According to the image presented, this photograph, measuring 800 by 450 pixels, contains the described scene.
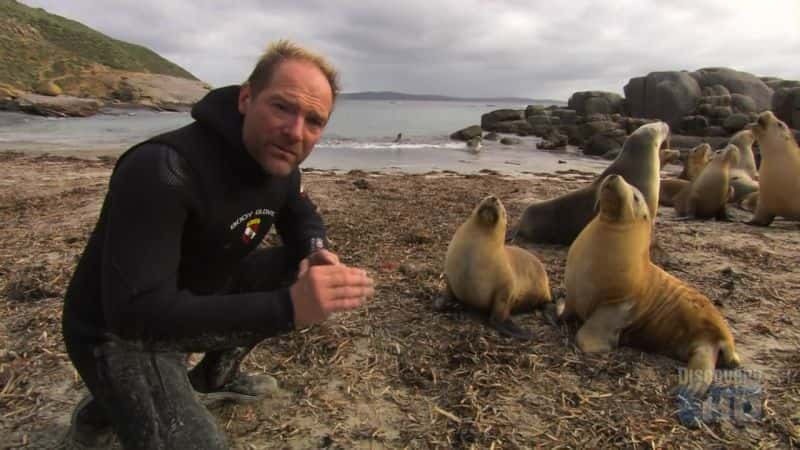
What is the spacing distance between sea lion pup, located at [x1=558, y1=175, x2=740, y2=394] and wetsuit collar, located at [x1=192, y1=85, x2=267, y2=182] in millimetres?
2373

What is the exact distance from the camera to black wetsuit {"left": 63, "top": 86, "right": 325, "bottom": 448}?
5.38ft

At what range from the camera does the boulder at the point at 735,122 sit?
24562 millimetres

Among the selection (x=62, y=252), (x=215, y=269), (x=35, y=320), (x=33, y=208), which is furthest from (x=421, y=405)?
(x=33, y=208)

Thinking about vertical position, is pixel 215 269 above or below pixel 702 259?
above

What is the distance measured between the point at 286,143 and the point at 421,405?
1472 mm

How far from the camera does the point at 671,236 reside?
6.73 metres

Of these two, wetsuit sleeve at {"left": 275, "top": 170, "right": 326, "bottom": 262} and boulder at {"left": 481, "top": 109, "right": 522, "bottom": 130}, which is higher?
boulder at {"left": 481, "top": 109, "right": 522, "bottom": 130}

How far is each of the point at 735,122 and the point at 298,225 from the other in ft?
90.3

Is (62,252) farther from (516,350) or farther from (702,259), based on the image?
(702,259)

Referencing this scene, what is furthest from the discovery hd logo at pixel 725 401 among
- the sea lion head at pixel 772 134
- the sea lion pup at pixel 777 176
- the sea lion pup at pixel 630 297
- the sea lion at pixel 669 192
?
the sea lion at pixel 669 192

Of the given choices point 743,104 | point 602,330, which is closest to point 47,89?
point 743,104

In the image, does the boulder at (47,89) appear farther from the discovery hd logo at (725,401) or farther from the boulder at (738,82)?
the discovery hd logo at (725,401)

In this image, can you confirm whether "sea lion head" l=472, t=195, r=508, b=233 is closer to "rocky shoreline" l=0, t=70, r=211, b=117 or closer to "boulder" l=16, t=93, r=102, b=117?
"boulder" l=16, t=93, r=102, b=117

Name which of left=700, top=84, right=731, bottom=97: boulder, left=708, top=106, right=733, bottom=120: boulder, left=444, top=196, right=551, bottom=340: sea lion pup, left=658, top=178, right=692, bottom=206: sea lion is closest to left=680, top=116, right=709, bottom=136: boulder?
left=708, top=106, right=733, bottom=120: boulder
